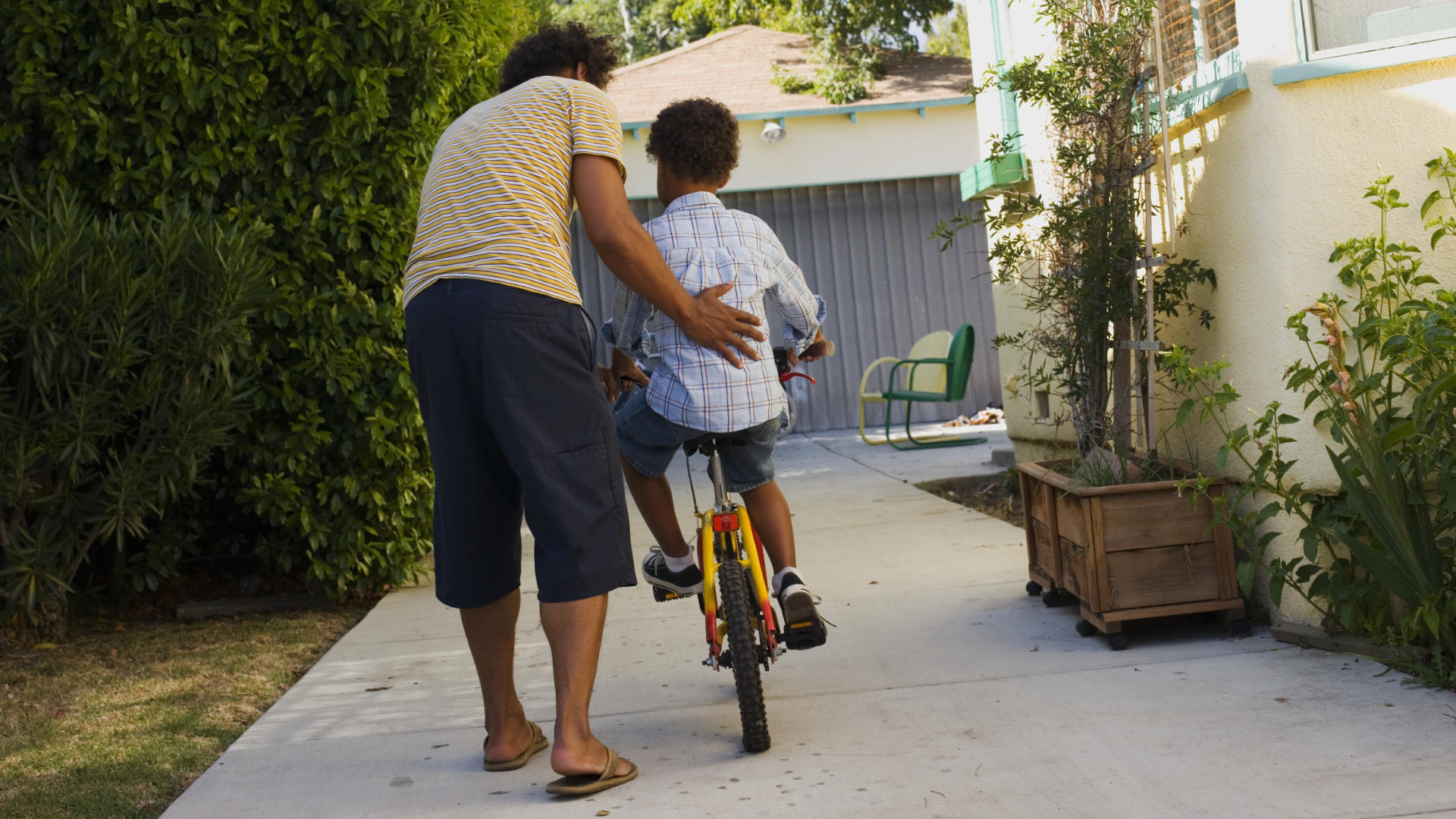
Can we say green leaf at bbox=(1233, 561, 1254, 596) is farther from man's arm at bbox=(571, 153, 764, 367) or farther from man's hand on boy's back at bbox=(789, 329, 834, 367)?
man's arm at bbox=(571, 153, 764, 367)

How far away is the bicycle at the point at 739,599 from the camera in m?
3.00

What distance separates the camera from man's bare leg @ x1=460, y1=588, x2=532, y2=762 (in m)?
3.08

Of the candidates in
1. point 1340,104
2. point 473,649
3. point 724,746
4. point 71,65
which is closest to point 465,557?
point 473,649

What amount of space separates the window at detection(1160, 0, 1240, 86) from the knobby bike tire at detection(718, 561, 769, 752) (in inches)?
88.5

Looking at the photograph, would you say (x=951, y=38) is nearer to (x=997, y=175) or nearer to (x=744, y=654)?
(x=997, y=175)

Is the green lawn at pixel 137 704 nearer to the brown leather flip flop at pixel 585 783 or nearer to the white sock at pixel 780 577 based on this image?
the brown leather flip flop at pixel 585 783

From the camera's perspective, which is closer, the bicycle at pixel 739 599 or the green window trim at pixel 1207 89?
the bicycle at pixel 739 599

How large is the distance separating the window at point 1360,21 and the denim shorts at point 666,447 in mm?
1934

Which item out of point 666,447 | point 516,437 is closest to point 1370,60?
point 666,447

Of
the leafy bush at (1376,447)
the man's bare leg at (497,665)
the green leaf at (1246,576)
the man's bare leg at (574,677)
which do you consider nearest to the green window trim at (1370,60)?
the leafy bush at (1376,447)

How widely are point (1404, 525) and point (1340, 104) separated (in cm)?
122

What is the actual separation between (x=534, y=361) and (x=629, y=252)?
337 millimetres

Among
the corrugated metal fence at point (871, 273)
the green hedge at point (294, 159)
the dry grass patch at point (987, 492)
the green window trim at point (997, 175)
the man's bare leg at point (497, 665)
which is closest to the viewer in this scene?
the man's bare leg at point (497, 665)

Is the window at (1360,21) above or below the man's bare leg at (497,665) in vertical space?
above
